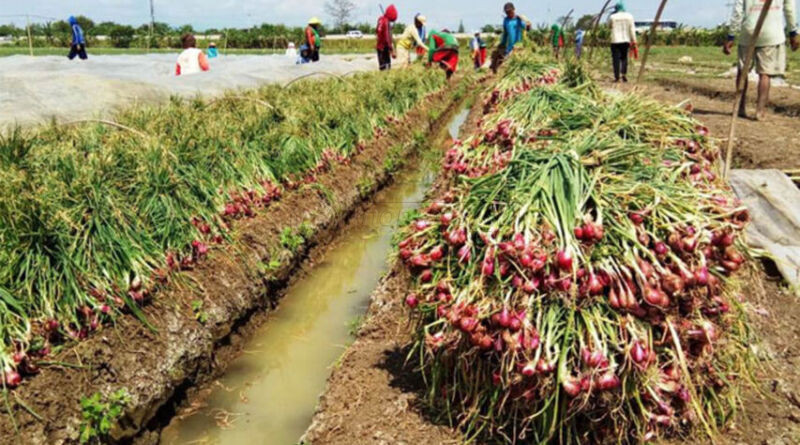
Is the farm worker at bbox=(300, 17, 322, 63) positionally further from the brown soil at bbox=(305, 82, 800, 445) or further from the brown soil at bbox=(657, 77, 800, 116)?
the brown soil at bbox=(305, 82, 800, 445)

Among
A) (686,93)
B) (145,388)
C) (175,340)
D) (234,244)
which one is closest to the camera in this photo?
(145,388)

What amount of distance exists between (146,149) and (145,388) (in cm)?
193

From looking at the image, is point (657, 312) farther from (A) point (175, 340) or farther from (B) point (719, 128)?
(B) point (719, 128)

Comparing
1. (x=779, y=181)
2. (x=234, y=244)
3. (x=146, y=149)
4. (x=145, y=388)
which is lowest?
(x=145, y=388)

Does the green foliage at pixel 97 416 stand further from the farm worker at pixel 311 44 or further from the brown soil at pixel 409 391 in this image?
the farm worker at pixel 311 44

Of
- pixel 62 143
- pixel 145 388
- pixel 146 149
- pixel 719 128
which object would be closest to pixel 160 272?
pixel 145 388

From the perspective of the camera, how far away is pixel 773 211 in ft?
14.2

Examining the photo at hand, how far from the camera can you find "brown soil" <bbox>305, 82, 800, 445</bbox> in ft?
8.68

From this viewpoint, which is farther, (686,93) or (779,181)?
(686,93)

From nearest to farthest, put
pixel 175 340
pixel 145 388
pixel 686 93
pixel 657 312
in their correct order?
pixel 657 312 < pixel 145 388 < pixel 175 340 < pixel 686 93

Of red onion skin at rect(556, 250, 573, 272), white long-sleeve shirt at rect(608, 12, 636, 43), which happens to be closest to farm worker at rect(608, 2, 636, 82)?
white long-sleeve shirt at rect(608, 12, 636, 43)

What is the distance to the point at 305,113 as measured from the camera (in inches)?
283

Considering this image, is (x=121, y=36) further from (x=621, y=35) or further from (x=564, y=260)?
(x=564, y=260)

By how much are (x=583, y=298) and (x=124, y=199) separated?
2.88 m
